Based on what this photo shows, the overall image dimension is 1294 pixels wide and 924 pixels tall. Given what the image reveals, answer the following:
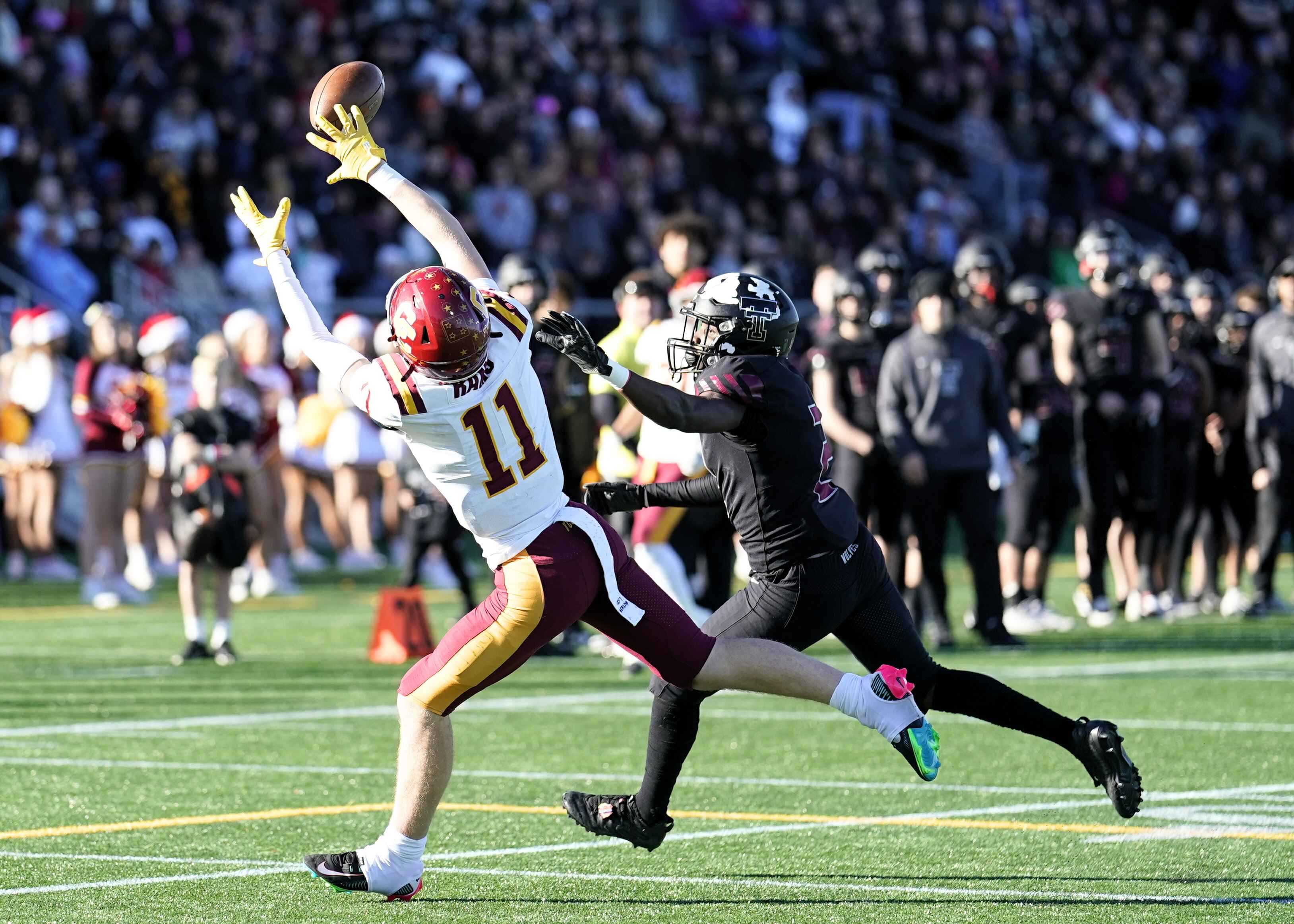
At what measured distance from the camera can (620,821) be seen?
6543mm

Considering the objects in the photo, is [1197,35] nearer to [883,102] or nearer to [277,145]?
[883,102]

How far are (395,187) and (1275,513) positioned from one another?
29.1ft

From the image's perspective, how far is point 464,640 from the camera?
5977 mm

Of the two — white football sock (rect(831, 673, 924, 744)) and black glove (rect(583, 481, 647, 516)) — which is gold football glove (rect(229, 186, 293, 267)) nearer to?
black glove (rect(583, 481, 647, 516))

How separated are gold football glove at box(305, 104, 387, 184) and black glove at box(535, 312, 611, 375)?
1228 mm

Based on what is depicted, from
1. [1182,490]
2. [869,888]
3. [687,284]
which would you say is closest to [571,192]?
[1182,490]

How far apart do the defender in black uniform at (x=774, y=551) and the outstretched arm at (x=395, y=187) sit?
2.31 feet

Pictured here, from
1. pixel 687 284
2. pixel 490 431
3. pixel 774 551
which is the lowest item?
pixel 774 551

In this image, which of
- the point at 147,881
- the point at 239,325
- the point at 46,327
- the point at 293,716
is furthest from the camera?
the point at 239,325

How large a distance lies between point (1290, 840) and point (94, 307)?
11.9m

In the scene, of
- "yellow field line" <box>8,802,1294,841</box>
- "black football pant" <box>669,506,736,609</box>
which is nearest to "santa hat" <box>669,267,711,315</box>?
"black football pant" <box>669,506,736,609</box>

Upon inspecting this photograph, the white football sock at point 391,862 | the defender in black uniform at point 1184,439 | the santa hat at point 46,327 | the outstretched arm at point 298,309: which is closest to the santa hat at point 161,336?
the santa hat at point 46,327

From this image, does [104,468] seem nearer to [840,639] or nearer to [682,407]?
[840,639]

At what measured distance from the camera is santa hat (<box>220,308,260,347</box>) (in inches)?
705
